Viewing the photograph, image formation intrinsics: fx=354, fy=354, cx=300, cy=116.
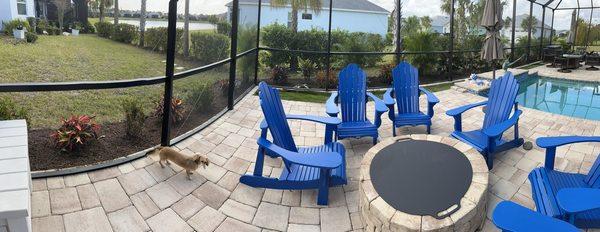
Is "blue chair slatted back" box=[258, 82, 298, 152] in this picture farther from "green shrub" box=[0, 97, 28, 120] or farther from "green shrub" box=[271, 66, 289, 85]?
"green shrub" box=[271, 66, 289, 85]

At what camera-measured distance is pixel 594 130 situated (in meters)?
4.89

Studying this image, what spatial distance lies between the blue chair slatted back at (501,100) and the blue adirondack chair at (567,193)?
877 millimetres

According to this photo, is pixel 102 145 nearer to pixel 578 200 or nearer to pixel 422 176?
pixel 422 176

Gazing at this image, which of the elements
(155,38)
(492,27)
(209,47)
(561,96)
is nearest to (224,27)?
(209,47)

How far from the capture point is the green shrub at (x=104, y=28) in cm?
394

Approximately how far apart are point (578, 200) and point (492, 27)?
19.8 feet

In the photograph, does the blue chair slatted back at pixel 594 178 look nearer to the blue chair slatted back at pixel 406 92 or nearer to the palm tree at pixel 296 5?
the blue chair slatted back at pixel 406 92

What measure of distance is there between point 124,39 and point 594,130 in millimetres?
6537

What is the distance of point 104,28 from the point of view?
3986 millimetres

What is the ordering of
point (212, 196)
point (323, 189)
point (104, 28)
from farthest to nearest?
point (104, 28)
point (212, 196)
point (323, 189)

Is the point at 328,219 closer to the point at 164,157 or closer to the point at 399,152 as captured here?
the point at 399,152

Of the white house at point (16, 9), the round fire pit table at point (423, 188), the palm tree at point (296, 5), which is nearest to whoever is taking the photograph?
the round fire pit table at point (423, 188)

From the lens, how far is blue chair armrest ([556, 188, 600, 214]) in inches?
72.0

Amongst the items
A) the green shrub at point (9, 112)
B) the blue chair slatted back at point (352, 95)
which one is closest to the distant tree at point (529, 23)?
the blue chair slatted back at point (352, 95)
